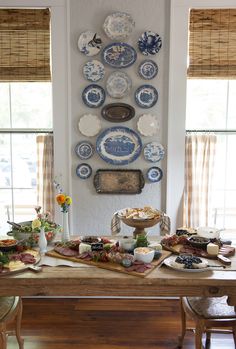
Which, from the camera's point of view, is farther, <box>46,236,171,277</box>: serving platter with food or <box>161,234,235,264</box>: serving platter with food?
<box>161,234,235,264</box>: serving platter with food

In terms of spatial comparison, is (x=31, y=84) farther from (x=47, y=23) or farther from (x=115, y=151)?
(x=115, y=151)

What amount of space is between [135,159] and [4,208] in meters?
1.31

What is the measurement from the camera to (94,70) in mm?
3223

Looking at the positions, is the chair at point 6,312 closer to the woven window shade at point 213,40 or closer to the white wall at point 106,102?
the white wall at point 106,102

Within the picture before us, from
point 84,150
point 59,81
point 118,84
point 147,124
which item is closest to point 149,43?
point 118,84

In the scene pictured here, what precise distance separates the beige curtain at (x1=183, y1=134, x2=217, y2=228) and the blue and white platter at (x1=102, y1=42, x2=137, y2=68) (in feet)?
2.78

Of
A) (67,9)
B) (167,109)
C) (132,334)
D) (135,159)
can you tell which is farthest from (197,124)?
(132,334)

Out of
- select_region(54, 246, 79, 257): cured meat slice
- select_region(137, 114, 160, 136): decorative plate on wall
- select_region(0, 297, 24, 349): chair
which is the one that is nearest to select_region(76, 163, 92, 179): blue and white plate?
select_region(137, 114, 160, 136): decorative plate on wall

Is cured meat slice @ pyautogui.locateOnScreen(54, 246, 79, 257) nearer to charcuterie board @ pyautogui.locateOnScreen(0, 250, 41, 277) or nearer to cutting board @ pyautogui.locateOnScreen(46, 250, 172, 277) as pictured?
cutting board @ pyautogui.locateOnScreen(46, 250, 172, 277)

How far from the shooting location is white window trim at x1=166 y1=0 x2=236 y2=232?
3180mm

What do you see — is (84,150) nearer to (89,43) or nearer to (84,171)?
(84,171)

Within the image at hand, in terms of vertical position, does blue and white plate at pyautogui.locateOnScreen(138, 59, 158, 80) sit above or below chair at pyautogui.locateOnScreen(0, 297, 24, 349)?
above

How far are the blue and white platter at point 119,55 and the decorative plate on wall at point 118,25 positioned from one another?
0.09 m

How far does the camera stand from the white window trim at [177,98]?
10.4 feet
